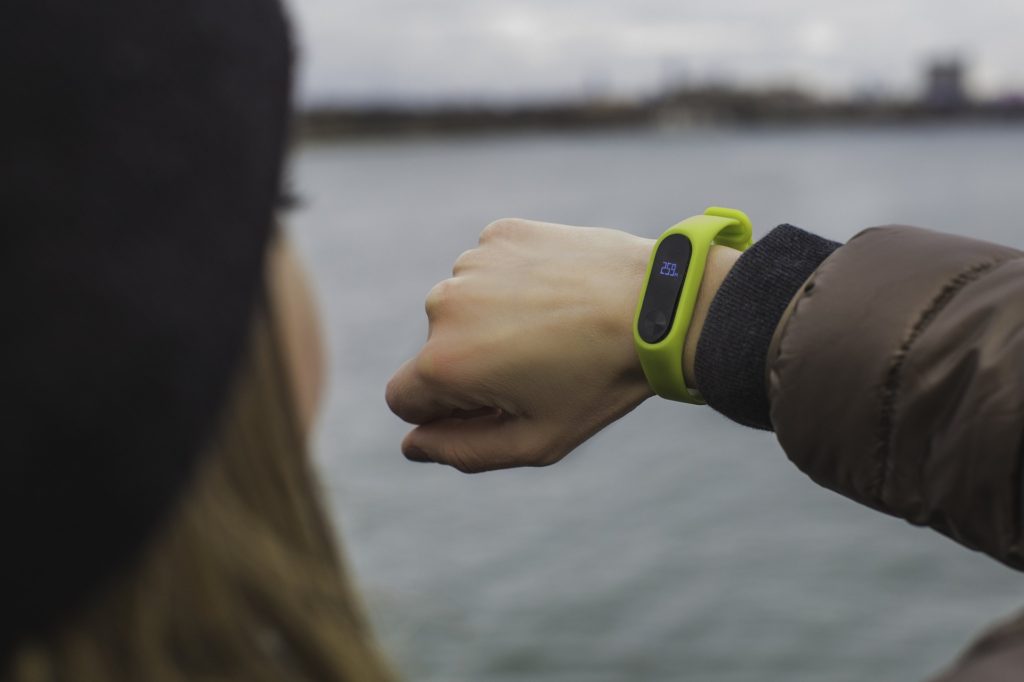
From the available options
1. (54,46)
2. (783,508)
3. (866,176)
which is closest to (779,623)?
(783,508)

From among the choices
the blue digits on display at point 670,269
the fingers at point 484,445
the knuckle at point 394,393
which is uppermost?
the blue digits on display at point 670,269

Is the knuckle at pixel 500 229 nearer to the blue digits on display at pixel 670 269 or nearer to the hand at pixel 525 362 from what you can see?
the hand at pixel 525 362

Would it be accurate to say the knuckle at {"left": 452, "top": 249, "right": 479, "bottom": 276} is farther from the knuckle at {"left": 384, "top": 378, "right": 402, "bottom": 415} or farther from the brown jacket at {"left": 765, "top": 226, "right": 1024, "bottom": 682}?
the brown jacket at {"left": 765, "top": 226, "right": 1024, "bottom": 682}

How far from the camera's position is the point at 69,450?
2.90ft

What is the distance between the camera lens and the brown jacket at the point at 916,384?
3.72 ft

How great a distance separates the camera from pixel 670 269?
1.50 m

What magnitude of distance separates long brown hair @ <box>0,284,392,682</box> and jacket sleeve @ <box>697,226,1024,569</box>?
21.8 inches

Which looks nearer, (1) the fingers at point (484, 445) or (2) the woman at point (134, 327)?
(2) the woman at point (134, 327)

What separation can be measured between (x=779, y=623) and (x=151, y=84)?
12869mm

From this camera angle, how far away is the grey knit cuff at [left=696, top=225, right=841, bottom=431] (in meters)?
1.38

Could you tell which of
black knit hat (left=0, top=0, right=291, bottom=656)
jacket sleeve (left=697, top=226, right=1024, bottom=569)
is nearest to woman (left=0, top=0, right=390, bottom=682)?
black knit hat (left=0, top=0, right=291, bottom=656)

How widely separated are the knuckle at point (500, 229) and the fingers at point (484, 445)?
277 mm

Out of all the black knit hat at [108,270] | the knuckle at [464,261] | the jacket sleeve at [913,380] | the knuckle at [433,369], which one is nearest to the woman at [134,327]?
the black knit hat at [108,270]

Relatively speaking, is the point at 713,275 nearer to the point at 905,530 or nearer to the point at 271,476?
the point at 271,476
